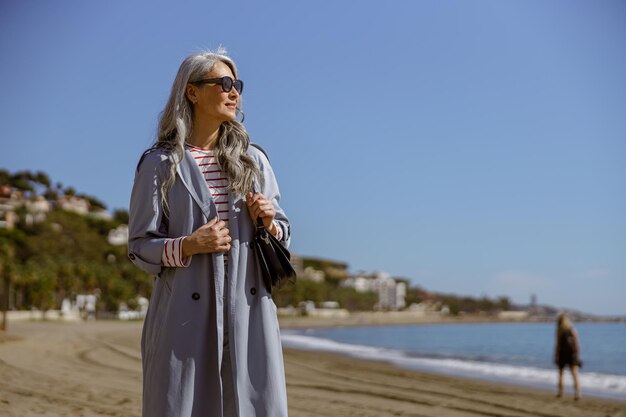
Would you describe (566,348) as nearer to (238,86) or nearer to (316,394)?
(316,394)

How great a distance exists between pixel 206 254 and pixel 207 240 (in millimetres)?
82

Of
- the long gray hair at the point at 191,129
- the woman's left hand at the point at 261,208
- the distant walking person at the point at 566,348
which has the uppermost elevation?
the long gray hair at the point at 191,129

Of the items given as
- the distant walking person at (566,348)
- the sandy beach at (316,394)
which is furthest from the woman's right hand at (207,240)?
the distant walking person at (566,348)

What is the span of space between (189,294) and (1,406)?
4.90 meters

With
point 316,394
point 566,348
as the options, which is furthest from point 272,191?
point 566,348

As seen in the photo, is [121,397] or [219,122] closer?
[219,122]

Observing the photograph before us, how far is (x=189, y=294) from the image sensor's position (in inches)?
94.5

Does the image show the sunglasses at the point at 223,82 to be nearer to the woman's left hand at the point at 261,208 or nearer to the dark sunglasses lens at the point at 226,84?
the dark sunglasses lens at the point at 226,84

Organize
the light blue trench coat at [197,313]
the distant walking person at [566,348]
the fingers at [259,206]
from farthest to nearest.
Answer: the distant walking person at [566,348] < the fingers at [259,206] < the light blue trench coat at [197,313]

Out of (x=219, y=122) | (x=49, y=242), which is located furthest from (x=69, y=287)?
(x=219, y=122)

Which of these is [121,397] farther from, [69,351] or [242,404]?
[69,351]

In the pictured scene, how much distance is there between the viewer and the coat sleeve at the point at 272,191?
8.57ft

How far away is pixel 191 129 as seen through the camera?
2631 millimetres

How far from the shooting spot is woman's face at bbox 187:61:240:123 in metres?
2.61
